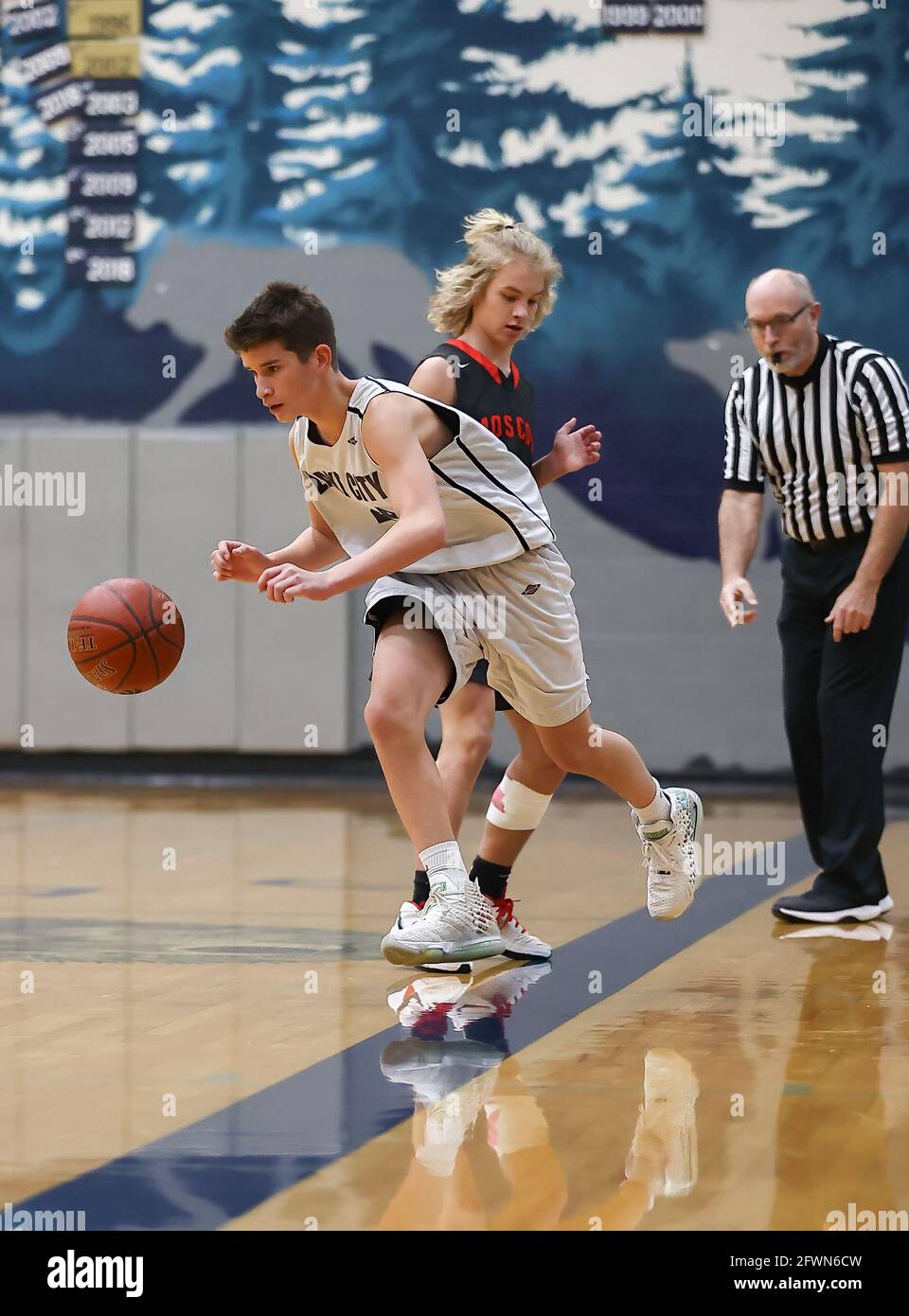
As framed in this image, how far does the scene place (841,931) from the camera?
4.22 metres

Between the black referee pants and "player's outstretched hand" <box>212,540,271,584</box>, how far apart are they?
1.69 m

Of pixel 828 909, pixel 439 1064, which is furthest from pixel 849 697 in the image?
pixel 439 1064

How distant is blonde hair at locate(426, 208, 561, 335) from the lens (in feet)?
12.7

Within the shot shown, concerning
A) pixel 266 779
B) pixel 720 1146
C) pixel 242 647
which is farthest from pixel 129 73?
pixel 720 1146

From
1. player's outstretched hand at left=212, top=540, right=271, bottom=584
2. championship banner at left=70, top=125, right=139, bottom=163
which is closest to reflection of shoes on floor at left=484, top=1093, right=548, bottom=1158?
player's outstretched hand at left=212, top=540, right=271, bottom=584

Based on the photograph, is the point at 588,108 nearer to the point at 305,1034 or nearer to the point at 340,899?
the point at 340,899

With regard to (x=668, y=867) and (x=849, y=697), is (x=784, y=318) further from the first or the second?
(x=668, y=867)

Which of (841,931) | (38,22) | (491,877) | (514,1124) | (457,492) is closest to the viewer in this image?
(514,1124)

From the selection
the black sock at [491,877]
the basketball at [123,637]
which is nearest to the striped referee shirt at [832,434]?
the black sock at [491,877]

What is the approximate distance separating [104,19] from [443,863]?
684 centimetres

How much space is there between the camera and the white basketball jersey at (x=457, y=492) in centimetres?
352

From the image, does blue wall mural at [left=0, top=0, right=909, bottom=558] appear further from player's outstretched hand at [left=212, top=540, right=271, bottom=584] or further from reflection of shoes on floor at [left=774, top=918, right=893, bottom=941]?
player's outstretched hand at [left=212, top=540, right=271, bottom=584]

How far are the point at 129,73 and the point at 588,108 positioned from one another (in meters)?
2.34

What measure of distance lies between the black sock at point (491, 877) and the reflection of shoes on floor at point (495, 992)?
224 millimetres
